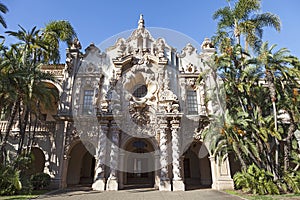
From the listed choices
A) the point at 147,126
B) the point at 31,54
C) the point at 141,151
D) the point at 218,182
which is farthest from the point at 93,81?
the point at 218,182

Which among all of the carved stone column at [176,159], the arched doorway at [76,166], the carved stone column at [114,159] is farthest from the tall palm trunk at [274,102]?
the arched doorway at [76,166]

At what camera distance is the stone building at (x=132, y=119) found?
719 inches

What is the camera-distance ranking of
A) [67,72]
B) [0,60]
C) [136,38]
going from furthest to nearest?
[136,38] → [67,72] → [0,60]

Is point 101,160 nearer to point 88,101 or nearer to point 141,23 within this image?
point 88,101

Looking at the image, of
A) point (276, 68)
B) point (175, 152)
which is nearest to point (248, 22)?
point (276, 68)

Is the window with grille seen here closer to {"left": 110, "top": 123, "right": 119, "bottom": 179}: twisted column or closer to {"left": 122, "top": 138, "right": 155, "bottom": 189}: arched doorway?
{"left": 110, "top": 123, "right": 119, "bottom": 179}: twisted column

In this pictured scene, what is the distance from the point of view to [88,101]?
21.7 m

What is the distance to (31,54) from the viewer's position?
59.8 ft

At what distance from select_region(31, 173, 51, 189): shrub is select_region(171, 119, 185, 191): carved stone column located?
408 inches

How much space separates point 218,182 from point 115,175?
875 cm

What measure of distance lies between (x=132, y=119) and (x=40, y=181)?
899 cm

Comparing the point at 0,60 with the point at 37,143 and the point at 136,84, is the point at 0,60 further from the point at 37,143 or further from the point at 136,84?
the point at 136,84

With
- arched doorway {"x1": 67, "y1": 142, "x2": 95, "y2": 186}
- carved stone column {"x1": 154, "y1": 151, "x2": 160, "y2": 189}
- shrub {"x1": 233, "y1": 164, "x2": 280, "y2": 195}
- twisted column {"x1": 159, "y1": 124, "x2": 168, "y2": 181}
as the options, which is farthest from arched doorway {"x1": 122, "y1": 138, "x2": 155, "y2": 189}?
shrub {"x1": 233, "y1": 164, "x2": 280, "y2": 195}

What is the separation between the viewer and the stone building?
1825 cm
